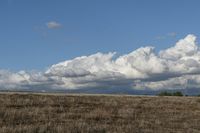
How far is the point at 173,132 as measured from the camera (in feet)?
89.7

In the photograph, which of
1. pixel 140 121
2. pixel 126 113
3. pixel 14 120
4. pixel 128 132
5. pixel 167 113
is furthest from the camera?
pixel 167 113

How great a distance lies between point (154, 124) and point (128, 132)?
5404 mm

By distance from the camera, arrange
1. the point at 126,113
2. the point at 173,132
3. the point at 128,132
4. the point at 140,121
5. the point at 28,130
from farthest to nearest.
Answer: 1. the point at 126,113
2. the point at 140,121
3. the point at 173,132
4. the point at 128,132
5. the point at 28,130

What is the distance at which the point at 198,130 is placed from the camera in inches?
1126

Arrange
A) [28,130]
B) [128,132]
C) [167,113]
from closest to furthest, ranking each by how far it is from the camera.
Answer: [28,130] < [128,132] < [167,113]

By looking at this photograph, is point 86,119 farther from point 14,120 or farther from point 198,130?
point 198,130

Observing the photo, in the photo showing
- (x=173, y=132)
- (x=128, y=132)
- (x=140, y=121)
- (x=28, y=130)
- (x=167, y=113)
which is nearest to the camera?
(x=28, y=130)

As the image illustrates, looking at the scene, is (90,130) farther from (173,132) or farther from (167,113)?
(167,113)

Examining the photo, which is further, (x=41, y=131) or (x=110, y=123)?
(x=110, y=123)

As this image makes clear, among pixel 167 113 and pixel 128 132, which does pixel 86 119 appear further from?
pixel 167 113

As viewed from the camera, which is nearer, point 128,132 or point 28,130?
point 28,130

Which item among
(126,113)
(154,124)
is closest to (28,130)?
(154,124)

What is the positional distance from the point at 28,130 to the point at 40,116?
25.3ft

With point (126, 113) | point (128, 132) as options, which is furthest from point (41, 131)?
point (126, 113)
